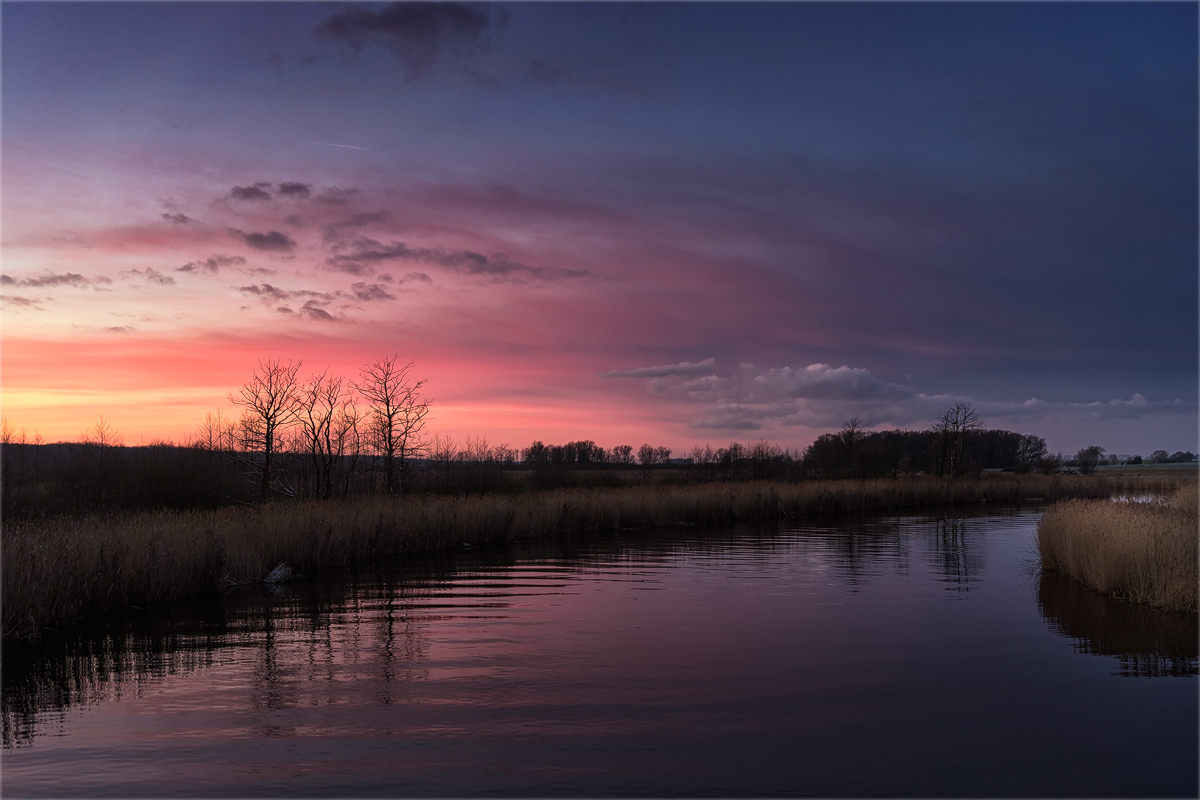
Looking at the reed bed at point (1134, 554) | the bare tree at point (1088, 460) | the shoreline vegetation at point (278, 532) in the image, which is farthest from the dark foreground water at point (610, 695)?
the bare tree at point (1088, 460)

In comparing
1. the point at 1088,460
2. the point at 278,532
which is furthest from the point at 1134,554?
the point at 1088,460

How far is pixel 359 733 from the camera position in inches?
340

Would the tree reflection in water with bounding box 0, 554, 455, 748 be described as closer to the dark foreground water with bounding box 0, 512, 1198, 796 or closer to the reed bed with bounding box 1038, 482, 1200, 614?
the dark foreground water with bounding box 0, 512, 1198, 796

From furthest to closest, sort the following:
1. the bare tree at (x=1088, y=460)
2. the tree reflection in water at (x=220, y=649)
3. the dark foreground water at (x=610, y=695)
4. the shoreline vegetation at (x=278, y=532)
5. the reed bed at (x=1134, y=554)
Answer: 1. the bare tree at (x=1088, y=460)
2. the reed bed at (x=1134, y=554)
3. the shoreline vegetation at (x=278, y=532)
4. the tree reflection in water at (x=220, y=649)
5. the dark foreground water at (x=610, y=695)

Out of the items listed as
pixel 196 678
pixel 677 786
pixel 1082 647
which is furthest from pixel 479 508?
pixel 677 786

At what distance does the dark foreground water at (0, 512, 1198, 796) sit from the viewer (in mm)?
7594

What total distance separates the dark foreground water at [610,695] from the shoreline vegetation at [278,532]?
82 cm

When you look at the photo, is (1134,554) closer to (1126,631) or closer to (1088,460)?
(1126,631)

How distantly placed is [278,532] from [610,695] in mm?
14286

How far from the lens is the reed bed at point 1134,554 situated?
15719mm

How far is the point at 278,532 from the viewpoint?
21.4 meters

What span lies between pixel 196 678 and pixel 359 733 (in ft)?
12.6

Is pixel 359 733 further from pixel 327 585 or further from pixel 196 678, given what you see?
pixel 327 585

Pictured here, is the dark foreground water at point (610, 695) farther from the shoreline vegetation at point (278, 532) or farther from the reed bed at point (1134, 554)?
the shoreline vegetation at point (278, 532)
